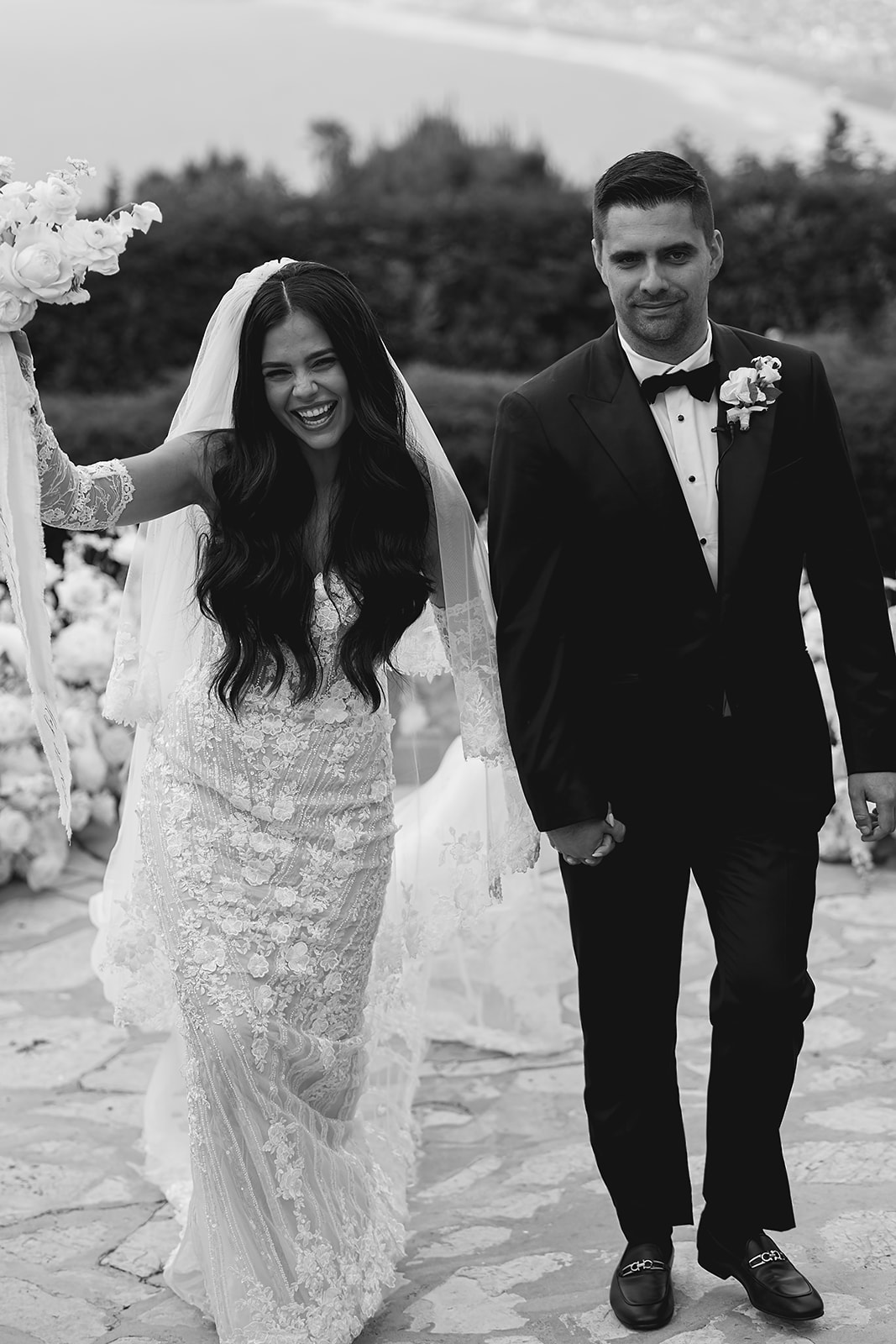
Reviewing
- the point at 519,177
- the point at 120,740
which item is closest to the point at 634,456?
the point at 120,740

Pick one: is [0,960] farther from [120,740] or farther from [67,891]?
[120,740]

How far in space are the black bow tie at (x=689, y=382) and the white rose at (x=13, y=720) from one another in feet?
11.3

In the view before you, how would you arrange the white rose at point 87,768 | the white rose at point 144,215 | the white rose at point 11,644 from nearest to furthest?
the white rose at point 144,215
the white rose at point 11,644
the white rose at point 87,768

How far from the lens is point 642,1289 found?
3.16 m

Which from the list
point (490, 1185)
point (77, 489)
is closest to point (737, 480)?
point (77, 489)

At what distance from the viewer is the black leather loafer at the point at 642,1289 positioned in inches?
123

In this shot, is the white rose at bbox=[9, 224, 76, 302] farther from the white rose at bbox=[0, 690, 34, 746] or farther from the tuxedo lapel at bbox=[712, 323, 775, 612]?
the white rose at bbox=[0, 690, 34, 746]

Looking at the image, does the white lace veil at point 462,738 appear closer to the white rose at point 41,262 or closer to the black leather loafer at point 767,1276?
the white rose at point 41,262

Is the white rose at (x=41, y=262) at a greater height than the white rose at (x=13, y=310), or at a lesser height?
greater

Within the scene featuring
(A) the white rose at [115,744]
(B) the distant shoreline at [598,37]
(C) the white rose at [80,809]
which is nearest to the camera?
(C) the white rose at [80,809]

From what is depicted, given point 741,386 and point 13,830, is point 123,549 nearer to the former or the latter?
point 13,830

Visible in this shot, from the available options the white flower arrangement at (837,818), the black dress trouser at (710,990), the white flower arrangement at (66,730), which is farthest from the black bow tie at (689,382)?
the white flower arrangement at (66,730)

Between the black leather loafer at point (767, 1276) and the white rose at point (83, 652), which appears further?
the white rose at point (83, 652)

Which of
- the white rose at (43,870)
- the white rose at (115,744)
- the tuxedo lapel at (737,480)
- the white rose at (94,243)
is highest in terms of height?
the white rose at (94,243)
